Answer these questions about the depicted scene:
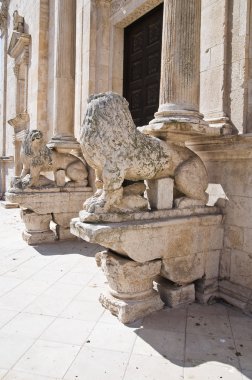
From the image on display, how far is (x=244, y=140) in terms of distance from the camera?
130 inches

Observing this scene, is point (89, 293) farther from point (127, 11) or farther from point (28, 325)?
point (127, 11)

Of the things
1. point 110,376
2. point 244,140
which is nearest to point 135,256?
point 110,376

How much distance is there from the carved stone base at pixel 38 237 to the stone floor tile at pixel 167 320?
334cm

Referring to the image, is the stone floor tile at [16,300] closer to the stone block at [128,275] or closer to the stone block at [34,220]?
the stone block at [128,275]

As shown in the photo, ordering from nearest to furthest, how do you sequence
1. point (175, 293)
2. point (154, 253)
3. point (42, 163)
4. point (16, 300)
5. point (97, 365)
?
point (97, 365)
point (154, 253)
point (175, 293)
point (16, 300)
point (42, 163)

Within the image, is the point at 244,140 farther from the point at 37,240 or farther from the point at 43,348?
the point at 37,240

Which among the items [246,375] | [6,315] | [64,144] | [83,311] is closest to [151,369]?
[246,375]

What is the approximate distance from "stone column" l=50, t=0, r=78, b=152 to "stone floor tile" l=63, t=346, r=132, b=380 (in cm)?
514

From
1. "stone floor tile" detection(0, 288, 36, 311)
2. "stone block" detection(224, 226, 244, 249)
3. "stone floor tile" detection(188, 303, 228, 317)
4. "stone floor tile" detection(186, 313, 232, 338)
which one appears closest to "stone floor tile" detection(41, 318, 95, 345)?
"stone floor tile" detection(0, 288, 36, 311)

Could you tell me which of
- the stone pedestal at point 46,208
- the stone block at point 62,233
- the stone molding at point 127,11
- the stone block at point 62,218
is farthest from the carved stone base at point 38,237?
the stone molding at point 127,11

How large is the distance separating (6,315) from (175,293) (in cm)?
179

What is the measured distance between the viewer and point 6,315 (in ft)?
10.3

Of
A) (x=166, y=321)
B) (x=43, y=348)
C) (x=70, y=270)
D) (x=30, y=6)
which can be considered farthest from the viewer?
(x=30, y=6)

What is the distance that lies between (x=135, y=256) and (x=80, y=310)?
34.4 inches
